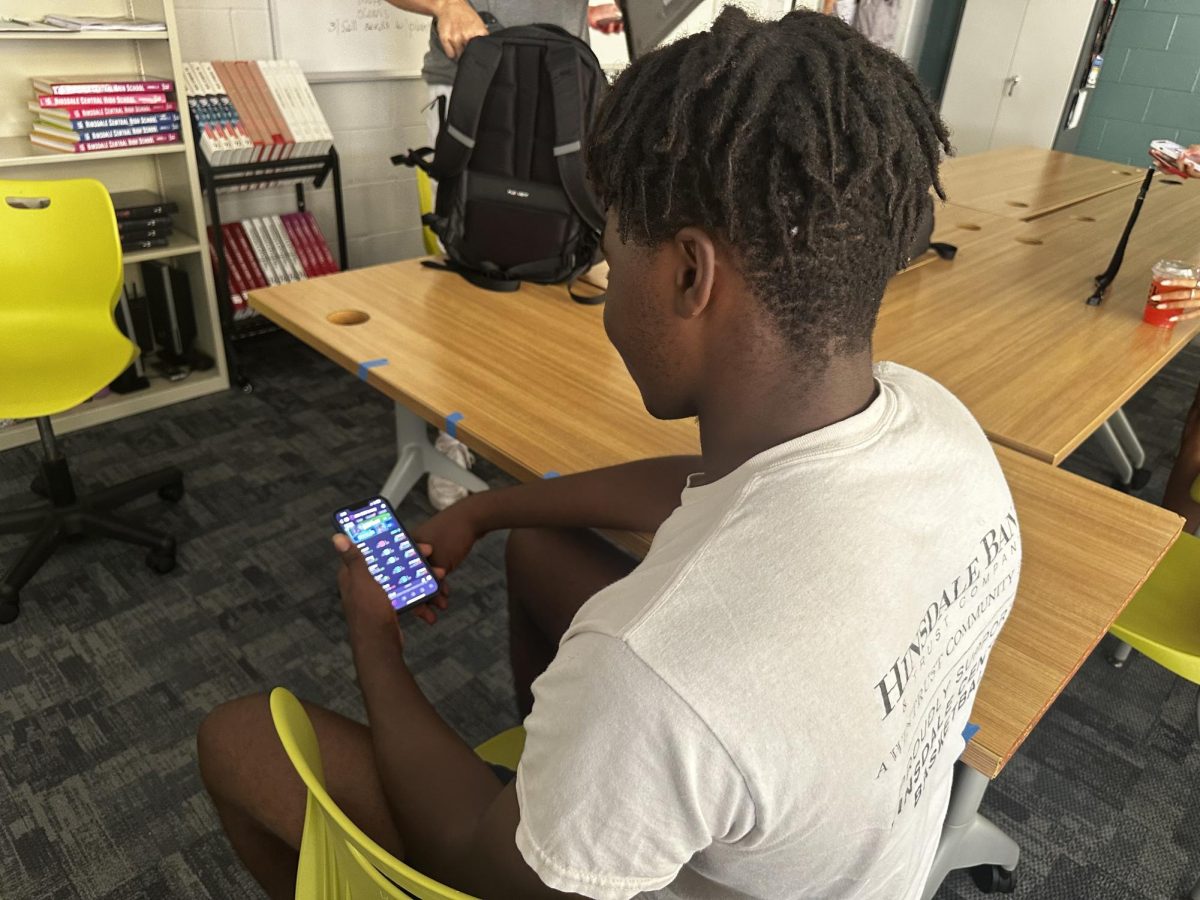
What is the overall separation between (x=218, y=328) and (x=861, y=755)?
8.83 ft

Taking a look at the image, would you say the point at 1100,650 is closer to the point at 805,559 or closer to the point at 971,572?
the point at 971,572

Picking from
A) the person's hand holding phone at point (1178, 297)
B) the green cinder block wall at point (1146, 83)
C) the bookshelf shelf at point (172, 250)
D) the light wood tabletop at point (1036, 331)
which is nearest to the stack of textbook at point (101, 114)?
the bookshelf shelf at point (172, 250)

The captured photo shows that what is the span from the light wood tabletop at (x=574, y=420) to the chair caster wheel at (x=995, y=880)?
693mm

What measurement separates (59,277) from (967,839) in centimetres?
224

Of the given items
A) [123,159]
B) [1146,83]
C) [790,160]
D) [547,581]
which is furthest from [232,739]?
[1146,83]

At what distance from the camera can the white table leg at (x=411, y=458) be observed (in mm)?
1984

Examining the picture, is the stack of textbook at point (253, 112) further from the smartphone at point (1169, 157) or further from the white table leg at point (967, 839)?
the white table leg at point (967, 839)

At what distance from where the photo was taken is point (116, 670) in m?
1.73

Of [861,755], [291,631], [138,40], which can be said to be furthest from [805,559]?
[138,40]

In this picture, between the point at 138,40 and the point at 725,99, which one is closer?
the point at 725,99

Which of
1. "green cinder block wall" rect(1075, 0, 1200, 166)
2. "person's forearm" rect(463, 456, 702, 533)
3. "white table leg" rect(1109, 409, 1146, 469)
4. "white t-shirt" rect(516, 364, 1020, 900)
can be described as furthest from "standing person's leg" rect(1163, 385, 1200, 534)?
"green cinder block wall" rect(1075, 0, 1200, 166)

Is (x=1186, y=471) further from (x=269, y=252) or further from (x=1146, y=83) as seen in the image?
(x=1146, y=83)

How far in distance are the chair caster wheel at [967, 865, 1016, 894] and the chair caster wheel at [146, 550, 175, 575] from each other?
5.84ft

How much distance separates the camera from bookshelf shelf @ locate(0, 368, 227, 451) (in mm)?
2455
